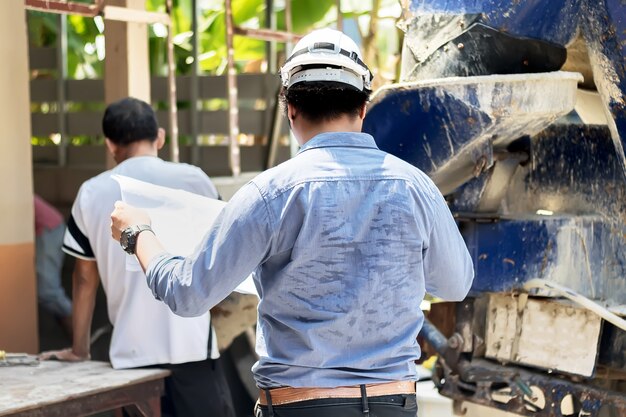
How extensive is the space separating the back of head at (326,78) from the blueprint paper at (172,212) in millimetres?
883

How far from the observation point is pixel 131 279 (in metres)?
4.01

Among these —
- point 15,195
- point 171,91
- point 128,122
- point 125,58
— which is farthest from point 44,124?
point 128,122

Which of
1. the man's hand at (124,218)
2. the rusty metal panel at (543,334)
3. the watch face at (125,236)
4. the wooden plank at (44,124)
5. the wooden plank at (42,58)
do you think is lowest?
the rusty metal panel at (543,334)

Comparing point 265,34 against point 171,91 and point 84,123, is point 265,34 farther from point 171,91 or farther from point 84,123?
point 84,123

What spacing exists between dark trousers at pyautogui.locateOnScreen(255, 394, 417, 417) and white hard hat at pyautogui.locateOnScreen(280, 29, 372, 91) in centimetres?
73

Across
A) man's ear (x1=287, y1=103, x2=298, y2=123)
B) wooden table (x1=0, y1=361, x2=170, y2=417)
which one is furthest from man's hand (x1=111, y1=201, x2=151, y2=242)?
wooden table (x1=0, y1=361, x2=170, y2=417)

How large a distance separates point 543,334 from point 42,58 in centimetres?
470

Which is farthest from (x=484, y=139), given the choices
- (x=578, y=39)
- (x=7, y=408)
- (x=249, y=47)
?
(x=249, y=47)

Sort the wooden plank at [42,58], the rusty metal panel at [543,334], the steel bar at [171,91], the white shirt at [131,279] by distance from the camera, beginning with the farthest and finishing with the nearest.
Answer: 1. the wooden plank at [42,58]
2. the steel bar at [171,91]
3. the white shirt at [131,279]
4. the rusty metal panel at [543,334]

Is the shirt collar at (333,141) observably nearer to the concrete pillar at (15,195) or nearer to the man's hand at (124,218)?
the man's hand at (124,218)

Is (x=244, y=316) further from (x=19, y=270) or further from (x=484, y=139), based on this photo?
(x=484, y=139)

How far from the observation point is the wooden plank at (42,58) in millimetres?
7324

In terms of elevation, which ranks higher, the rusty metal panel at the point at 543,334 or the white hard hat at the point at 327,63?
the white hard hat at the point at 327,63

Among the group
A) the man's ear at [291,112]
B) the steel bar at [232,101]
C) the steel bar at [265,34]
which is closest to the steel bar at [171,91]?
the steel bar at [232,101]
